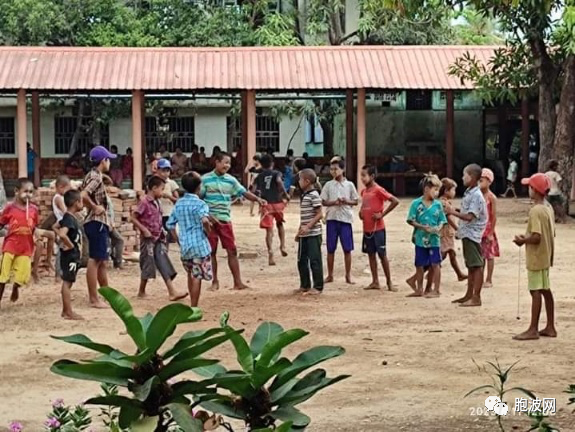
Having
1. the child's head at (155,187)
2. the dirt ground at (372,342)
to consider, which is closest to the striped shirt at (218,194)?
the child's head at (155,187)

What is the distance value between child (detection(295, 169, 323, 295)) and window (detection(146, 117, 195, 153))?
20488 mm

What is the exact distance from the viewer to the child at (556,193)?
1948 centimetres

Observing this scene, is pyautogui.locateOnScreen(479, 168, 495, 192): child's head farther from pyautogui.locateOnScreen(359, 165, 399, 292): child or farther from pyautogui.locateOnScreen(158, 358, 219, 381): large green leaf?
pyautogui.locateOnScreen(158, 358, 219, 381): large green leaf

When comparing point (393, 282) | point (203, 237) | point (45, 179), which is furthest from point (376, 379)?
point (45, 179)

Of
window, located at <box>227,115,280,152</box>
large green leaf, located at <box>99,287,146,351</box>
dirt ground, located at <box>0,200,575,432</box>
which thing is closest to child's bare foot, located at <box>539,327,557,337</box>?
dirt ground, located at <box>0,200,575,432</box>

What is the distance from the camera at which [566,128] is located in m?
20.3

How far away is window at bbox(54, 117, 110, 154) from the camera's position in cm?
3075

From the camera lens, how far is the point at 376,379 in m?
7.19

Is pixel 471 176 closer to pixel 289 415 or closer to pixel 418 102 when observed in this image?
pixel 289 415

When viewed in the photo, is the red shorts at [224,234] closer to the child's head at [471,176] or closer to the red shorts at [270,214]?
the child's head at [471,176]

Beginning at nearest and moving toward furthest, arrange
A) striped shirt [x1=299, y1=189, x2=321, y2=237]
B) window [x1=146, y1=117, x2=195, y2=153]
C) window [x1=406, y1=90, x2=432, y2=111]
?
striped shirt [x1=299, y1=189, x2=321, y2=237]
window [x1=406, y1=90, x2=432, y2=111]
window [x1=146, y1=117, x2=195, y2=153]

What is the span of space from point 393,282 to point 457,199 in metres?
14.0

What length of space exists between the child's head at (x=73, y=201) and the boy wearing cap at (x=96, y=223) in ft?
0.58

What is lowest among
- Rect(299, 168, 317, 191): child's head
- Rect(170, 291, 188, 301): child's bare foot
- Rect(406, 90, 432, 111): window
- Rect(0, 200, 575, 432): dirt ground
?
Rect(0, 200, 575, 432): dirt ground
